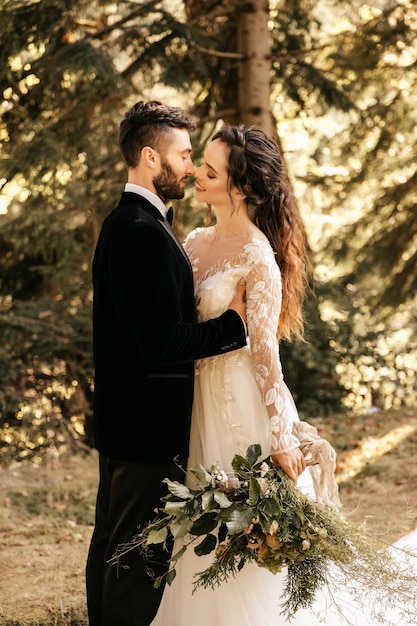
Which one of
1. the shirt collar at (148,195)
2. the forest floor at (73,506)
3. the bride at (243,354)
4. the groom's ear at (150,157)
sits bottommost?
the forest floor at (73,506)

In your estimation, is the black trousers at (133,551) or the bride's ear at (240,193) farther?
the bride's ear at (240,193)

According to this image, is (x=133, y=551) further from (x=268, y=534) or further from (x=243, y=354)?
(x=243, y=354)

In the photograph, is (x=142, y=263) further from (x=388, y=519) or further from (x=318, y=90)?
(x=318, y=90)

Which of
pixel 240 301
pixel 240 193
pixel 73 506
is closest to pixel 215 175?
pixel 240 193

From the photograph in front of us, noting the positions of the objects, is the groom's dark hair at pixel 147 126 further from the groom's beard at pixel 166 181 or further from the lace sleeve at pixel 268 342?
the lace sleeve at pixel 268 342

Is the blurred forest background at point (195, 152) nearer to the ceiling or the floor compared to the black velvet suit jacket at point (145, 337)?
nearer to the ceiling

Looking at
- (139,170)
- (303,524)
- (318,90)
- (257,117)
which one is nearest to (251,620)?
(303,524)

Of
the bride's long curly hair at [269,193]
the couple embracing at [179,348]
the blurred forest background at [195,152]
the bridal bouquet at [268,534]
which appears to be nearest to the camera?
the bridal bouquet at [268,534]

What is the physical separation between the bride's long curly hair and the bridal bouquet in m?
0.85

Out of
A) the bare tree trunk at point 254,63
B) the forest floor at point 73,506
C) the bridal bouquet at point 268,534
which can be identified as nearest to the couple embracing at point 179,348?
the bridal bouquet at point 268,534

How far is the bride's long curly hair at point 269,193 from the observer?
319cm

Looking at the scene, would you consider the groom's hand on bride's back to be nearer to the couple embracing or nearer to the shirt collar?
the couple embracing

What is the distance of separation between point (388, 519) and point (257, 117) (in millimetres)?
3665

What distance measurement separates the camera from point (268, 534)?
109 inches
